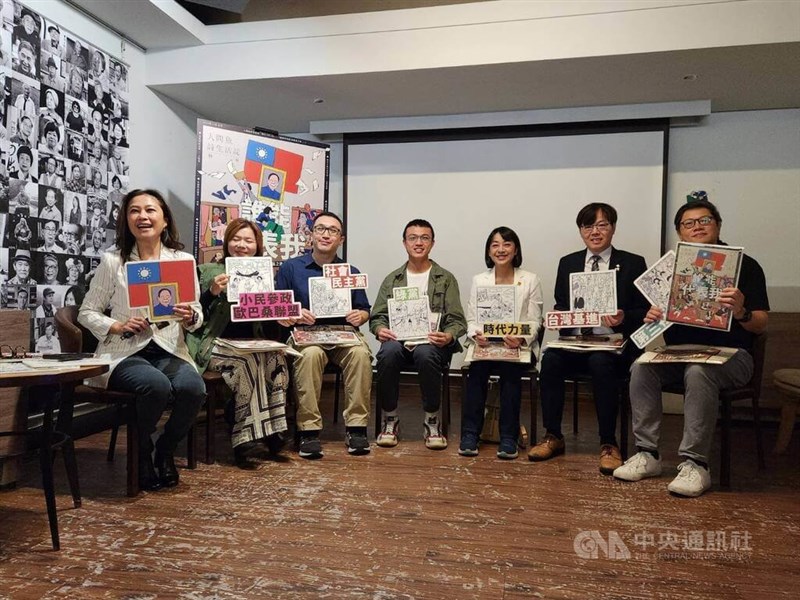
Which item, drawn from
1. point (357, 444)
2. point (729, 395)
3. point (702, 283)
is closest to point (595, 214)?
point (702, 283)

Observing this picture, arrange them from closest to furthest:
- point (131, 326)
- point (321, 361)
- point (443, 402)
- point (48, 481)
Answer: point (48, 481)
point (131, 326)
point (321, 361)
point (443, 402)

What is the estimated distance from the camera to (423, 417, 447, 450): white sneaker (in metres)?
3.17

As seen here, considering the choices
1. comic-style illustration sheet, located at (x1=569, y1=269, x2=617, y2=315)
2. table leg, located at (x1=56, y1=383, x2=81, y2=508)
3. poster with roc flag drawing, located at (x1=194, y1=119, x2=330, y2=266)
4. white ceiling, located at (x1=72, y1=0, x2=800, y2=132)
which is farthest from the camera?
poster with roc flag drawing, located at (x1=194, y1=119, x2=330, y2=266)

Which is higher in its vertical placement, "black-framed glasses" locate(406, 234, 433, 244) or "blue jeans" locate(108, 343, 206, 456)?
"black-framed glasses" locate(406, 234, 433, 244)

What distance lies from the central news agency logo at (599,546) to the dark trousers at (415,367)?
4.03 feet

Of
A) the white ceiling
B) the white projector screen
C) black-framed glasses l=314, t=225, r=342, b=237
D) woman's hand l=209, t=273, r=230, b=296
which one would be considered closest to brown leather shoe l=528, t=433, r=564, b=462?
black-framed glasses l=314, t=225, r=342, b=237

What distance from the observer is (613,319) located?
9.61 ft

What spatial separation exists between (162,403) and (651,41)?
3218mm

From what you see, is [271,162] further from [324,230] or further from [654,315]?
[654,315]

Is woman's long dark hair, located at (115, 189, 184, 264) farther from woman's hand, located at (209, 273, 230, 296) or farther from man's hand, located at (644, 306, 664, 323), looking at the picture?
man's hand, located at (644, 306, 664, 323)

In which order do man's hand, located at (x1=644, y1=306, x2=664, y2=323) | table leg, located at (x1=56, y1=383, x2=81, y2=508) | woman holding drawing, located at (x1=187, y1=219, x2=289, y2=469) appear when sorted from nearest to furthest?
table leg, located at (x1=56, y1=383, x2=81, y2=508)
man's hand, located at (x1=644, y1=306, x2=664, y2=323)
woman holding drawing, located at (x1=187, y1=219, x2=289, y2=469)

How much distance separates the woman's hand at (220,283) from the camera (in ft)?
9.61

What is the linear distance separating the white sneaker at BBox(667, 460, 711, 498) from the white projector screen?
7.62 feet

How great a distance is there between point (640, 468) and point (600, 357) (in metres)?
0.53
